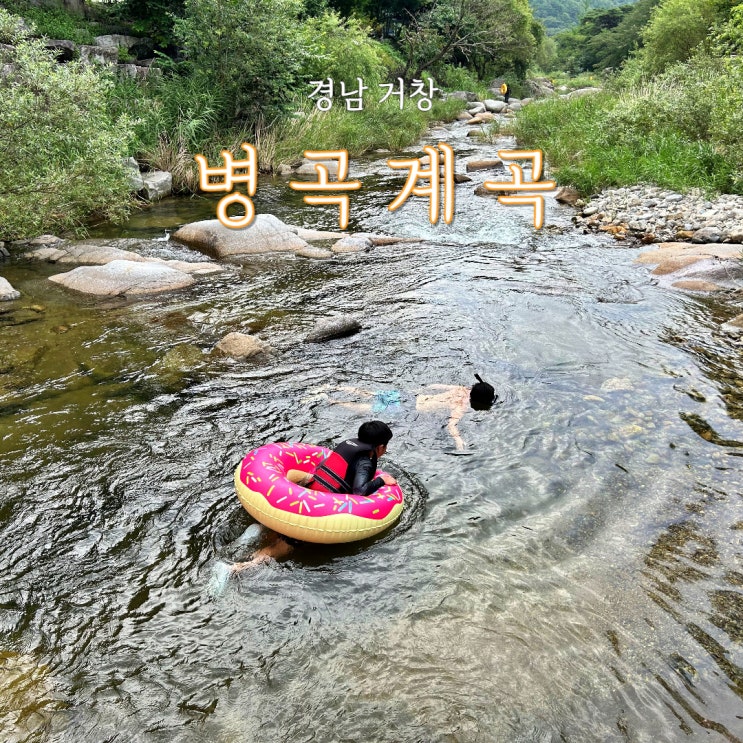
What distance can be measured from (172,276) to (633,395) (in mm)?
6803

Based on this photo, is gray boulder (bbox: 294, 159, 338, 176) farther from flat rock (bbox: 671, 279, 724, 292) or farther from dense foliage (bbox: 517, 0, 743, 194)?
flat rock (bbox: 671, 279, 724, 292)

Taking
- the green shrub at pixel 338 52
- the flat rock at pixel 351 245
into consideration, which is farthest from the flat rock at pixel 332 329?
the green shrub at pixel 338 52

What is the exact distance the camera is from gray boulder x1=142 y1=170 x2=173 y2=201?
14.1 m

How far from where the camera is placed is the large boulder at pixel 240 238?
11242mm

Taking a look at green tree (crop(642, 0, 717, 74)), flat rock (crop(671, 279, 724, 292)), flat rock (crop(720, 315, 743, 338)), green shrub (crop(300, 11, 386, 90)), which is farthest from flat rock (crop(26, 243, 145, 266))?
green tree (crop(642, 0, 717, 74))

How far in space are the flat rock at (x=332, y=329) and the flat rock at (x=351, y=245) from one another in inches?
157

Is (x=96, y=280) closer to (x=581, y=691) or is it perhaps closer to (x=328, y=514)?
(x=328, y=514)

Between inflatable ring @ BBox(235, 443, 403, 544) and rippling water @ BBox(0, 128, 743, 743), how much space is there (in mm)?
220

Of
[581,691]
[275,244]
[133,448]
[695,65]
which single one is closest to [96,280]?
[275,244]

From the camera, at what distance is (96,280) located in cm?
918

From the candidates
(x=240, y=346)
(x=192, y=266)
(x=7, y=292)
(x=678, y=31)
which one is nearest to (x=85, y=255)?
(x=192, y=266)

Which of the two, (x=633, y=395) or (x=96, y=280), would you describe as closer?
(x=633, y=395)

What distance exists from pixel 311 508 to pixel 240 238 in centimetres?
825

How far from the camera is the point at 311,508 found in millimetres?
4102
